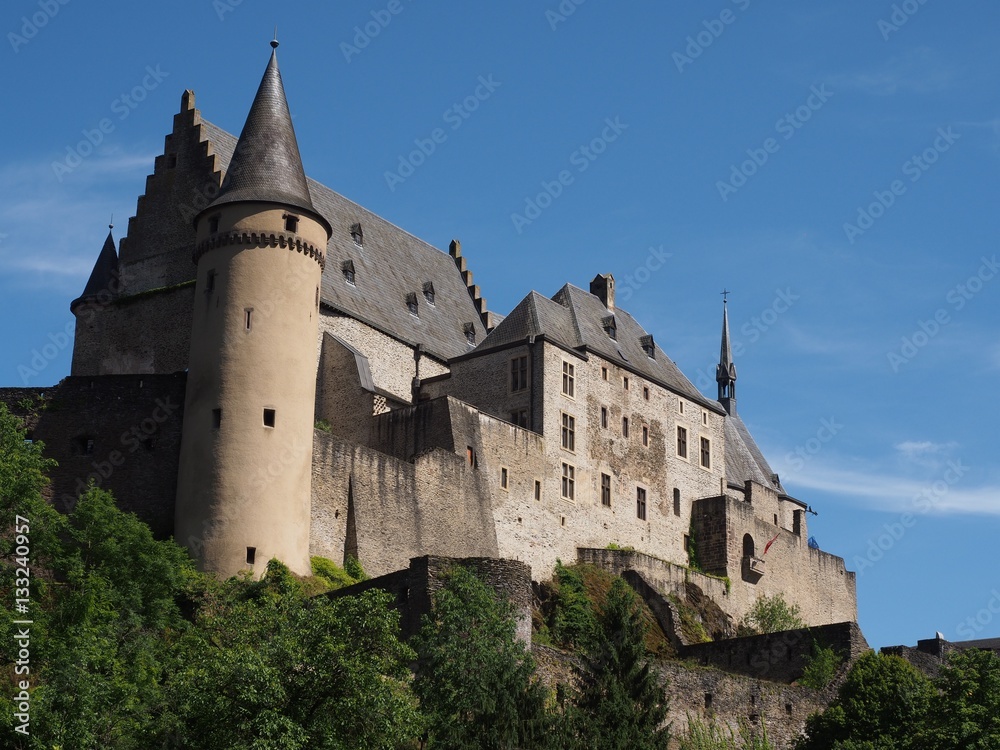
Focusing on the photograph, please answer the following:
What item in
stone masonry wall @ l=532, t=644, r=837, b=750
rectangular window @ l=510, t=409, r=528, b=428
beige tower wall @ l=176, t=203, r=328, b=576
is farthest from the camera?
rectangular window @ l=510, t=409, r=528, b=428

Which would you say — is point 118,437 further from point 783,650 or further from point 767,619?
point 767,619

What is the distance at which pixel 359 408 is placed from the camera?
61.8 metres

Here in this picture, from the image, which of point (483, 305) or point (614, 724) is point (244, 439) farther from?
point (483, 305)

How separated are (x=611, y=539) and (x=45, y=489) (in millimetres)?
22892

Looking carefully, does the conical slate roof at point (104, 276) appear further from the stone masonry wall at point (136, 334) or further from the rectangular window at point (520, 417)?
the rectangular window at point (520, 417)

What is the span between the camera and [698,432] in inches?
2852

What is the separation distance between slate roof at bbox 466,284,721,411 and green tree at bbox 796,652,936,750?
23856 mm

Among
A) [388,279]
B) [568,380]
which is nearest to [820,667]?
[568,380]

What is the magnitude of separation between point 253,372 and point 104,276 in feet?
50.3

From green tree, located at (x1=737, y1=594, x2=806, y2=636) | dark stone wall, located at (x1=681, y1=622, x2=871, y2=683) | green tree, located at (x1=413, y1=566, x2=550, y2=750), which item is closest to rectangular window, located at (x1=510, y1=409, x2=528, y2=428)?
green tree, located at (x1=737, y1=594, x2=806, y2=636)

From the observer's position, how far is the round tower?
162 ft

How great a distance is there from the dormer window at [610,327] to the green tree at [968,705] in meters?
29.2

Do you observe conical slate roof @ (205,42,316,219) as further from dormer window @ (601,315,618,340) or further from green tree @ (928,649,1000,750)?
green tree @ (928,649,1000,750)

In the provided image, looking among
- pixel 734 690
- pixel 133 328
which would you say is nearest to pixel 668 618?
pixel 734 690
